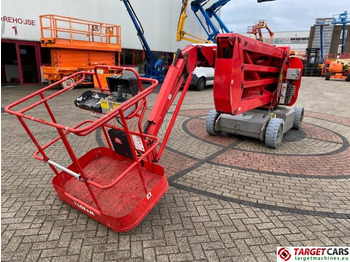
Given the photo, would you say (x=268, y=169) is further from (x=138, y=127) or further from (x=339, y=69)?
(x=339, y=69)

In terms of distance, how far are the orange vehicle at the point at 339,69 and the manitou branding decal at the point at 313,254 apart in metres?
24.7

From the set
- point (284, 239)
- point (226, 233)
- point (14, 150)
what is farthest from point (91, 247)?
point (14, 150)

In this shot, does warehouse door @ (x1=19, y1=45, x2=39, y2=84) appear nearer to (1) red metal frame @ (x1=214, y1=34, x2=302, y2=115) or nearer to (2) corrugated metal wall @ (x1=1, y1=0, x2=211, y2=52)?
(2) corrugated metal wall @ (x1=1, y1=0, x2=211, y2=52)

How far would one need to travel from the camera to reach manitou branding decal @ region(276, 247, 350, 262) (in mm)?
2568

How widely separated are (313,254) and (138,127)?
2.45 meters

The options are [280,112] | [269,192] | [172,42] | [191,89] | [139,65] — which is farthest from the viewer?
[172,42]

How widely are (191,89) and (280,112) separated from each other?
28.7 ft

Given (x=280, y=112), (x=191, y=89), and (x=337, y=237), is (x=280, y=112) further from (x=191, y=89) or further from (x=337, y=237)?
(x=191, y=89)

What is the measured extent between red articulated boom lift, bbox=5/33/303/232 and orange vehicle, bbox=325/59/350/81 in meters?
20.9

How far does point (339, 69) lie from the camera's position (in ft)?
74.5

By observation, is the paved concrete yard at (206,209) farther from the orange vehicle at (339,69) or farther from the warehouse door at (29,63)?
the orange vehicle at (339,69)

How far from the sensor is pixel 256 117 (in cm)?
571

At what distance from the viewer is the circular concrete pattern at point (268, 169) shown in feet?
11.6

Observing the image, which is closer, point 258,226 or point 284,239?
point 284,239
